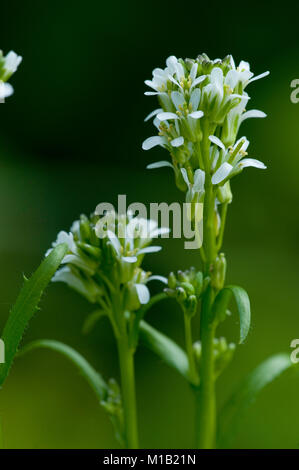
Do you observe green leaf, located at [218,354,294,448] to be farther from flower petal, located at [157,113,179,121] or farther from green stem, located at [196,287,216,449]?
flower petal, located at [157,113,179,121]

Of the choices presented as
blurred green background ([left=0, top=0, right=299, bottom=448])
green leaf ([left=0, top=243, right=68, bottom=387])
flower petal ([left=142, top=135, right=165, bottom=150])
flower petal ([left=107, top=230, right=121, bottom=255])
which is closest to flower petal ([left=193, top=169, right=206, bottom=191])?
flower petal ([left=142, top=135, right=165, bottom=150])

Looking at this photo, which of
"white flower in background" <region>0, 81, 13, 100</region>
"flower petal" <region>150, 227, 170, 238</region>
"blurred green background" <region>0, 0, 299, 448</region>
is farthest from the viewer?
"blurred green background" <region>0, 0, 299, 448</region>

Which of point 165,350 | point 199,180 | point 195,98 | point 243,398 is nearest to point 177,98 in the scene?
point 195,98

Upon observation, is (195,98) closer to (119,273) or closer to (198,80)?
(198,80)

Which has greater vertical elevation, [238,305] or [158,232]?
[158,232]

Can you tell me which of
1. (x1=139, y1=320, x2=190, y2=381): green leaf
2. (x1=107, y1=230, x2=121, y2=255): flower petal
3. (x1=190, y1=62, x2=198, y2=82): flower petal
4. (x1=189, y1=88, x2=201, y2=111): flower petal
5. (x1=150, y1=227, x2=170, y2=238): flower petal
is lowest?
(x1=139, y1=320, x2=190, y2=381): green leaf


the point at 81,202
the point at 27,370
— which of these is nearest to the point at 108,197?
the point at 81,202
